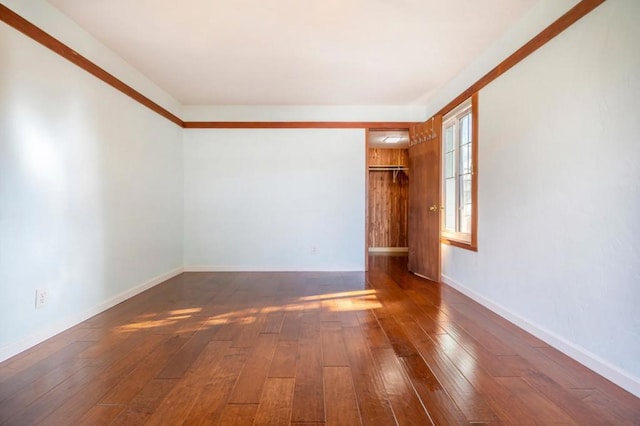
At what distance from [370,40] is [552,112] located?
5.32 feet

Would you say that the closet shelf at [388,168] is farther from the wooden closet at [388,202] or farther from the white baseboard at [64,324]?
the white baseboard at [64,324]

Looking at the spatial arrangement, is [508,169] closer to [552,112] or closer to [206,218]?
[552,112]

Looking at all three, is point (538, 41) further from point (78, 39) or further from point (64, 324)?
point (64, 324)

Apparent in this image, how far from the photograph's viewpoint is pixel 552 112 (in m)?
2.23

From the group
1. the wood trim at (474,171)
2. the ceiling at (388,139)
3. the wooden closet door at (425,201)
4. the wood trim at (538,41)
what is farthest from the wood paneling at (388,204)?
the wood trim at (474,171)

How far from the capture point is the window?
332 cm

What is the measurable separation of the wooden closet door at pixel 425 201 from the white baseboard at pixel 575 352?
45.8 inches

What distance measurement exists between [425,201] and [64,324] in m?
4.10

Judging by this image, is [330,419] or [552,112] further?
[552,112]

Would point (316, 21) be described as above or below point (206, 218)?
above

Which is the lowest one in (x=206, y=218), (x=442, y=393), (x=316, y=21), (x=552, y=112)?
(x=442, y=393)

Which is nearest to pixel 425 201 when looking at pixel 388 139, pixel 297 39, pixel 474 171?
pixel 474 171

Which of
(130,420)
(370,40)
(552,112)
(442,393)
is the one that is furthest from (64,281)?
(552,112)

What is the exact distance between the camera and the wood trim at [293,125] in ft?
15.6
